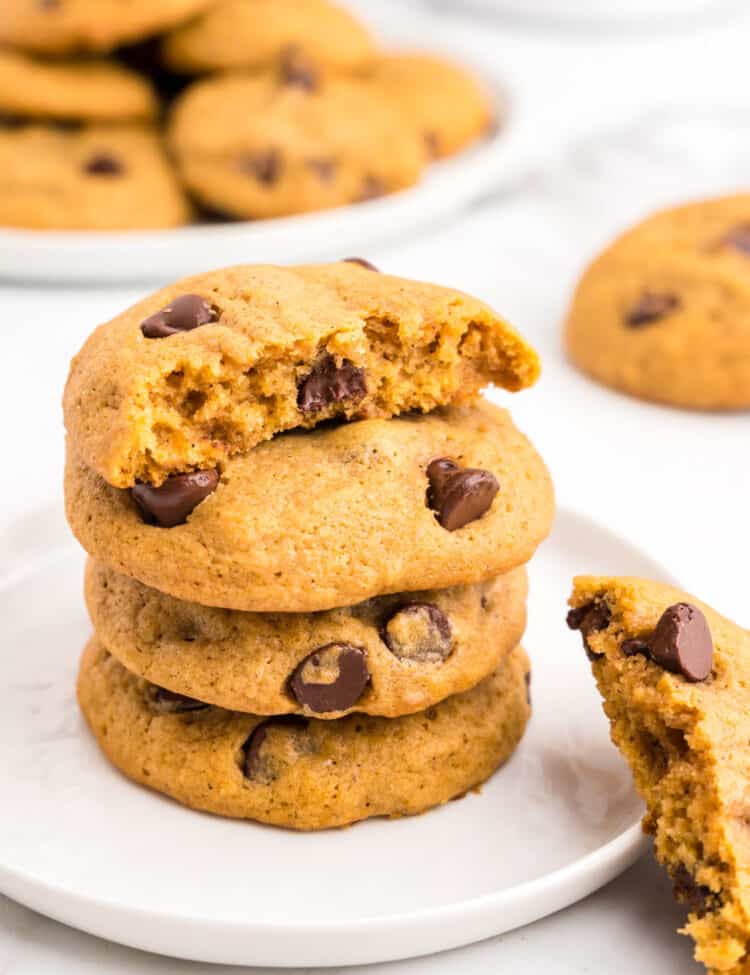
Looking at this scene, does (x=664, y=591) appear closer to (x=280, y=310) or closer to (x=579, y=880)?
(x=579, y=880)

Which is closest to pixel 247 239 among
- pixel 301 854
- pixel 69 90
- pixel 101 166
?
pixel 101 166

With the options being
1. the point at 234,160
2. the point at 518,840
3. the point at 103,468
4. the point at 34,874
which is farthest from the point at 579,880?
the point at 234,160

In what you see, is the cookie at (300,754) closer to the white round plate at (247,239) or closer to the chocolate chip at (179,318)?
the chocolate chip at (179,318)

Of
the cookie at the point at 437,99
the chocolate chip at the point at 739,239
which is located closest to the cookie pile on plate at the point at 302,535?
the chocolate chip at the point at 739,239

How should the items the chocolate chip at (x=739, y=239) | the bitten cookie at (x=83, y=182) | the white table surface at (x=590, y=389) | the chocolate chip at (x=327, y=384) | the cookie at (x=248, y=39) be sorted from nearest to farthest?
1. the white table surface at (x=590, y=389)
2. the chocolate chip at (x=327, y=384)
3. the chocolate chip at (x=739, y=239)
4. the bitten cookie at (x=83, y=182)
5. the cookie at (x=248, y=39)

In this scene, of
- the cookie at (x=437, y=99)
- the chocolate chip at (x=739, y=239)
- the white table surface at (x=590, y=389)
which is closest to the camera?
the white table surface at (x=590, y=389)

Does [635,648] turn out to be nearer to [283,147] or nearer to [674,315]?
[674,315]

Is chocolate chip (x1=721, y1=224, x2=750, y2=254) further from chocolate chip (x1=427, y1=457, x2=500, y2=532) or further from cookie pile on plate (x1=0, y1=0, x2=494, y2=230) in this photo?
chocolate chip (x1=427, y1=457, x2=500, y2=532)

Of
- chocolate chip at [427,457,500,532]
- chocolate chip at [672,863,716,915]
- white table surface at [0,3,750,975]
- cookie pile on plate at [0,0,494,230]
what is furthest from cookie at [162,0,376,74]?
chocolate chip at [672,863,716,915]
